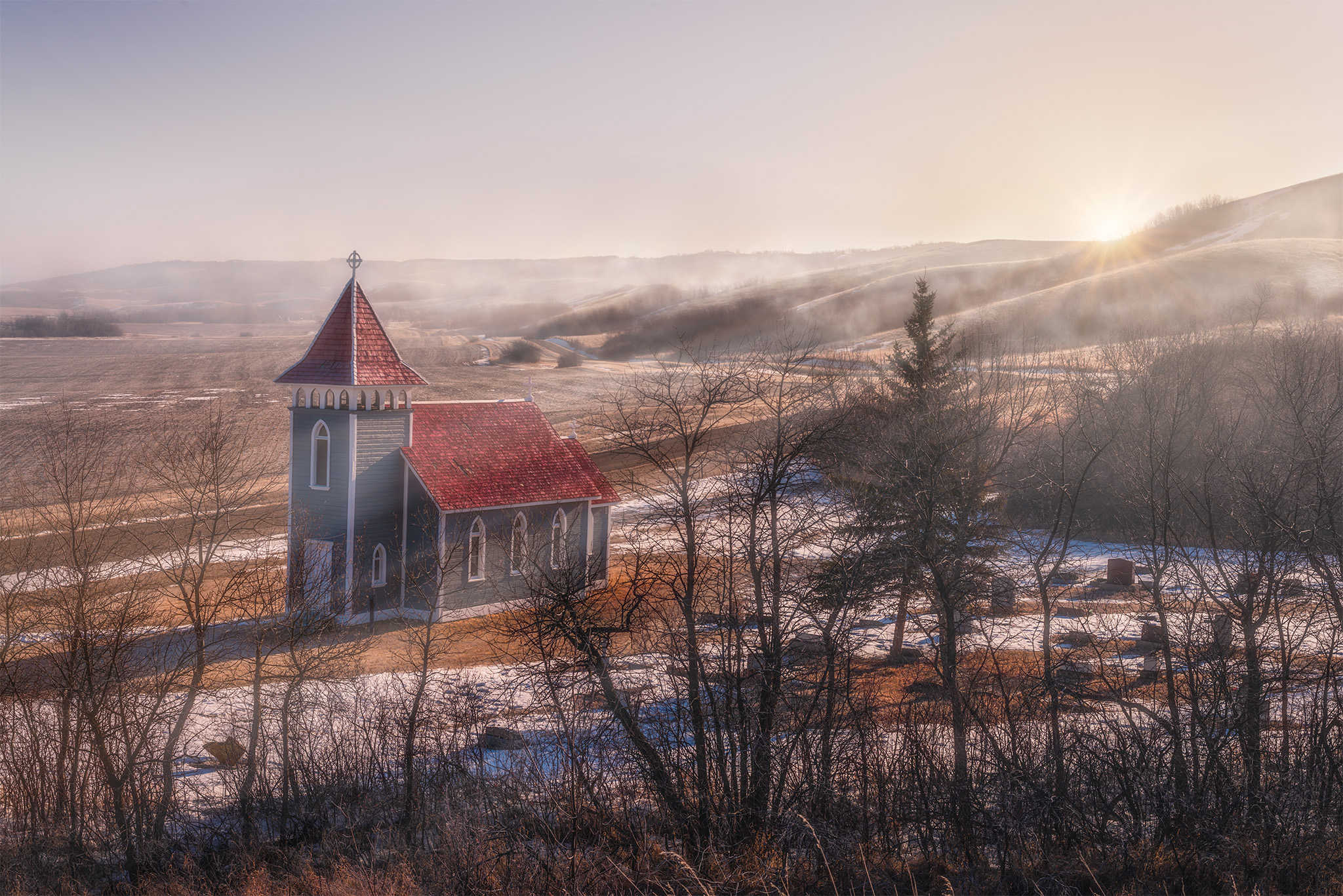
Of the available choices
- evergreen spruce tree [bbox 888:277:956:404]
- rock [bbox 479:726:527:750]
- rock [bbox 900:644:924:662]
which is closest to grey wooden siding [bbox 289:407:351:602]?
rock [bbox 479:726:527:750]

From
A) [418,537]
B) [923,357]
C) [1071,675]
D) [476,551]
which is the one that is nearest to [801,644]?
[1071,675]

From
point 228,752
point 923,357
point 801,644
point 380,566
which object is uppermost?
point 923,357

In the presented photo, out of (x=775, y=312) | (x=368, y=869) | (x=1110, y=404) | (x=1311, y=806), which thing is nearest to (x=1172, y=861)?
(x=1311, y=806)

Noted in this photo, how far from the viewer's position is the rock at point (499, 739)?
1552cm

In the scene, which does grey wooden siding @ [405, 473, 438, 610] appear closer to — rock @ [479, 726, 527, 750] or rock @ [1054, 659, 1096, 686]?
rock @ [479, 726, 527, 750]

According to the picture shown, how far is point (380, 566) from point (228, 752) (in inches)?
426

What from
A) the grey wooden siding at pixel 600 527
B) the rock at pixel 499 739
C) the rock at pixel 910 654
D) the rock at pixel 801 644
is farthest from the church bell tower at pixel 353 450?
the rock at pixel 910 654

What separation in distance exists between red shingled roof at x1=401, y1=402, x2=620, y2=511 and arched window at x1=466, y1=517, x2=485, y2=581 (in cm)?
73

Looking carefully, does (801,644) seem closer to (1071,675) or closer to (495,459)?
(1071,675)

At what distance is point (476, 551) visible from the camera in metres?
27.0

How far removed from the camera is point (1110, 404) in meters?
34.3

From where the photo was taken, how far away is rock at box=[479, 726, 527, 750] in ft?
50.9

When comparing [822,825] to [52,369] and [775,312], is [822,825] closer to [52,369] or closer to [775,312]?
[52,369]

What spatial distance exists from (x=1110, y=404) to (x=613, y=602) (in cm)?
2230
